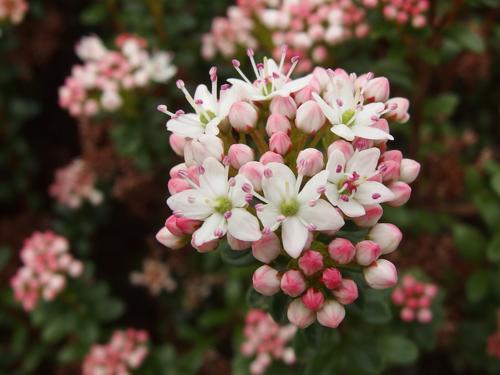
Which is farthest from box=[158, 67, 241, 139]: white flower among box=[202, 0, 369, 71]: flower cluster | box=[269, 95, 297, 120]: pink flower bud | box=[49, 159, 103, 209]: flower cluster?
box=[49, 159, 103, 209]: flower cluster

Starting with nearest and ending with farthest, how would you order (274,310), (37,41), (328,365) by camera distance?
(274,310), (328,365), (37,41)

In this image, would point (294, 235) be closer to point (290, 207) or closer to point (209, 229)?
point (290, 207)

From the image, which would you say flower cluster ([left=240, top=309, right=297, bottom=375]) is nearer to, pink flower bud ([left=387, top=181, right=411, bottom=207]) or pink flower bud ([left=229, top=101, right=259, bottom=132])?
pink flower bud ([left=387, top=181, right=411, bottom=207])

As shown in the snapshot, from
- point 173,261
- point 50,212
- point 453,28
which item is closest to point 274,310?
point 453,28

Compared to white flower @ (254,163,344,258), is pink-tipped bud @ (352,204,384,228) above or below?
below

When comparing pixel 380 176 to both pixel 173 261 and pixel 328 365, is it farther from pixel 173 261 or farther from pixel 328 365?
pixel 173 261
